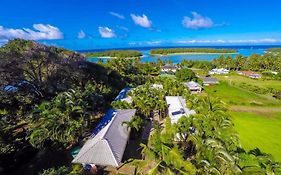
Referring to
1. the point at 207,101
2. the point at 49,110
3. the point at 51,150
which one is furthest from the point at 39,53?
the point at 207,101

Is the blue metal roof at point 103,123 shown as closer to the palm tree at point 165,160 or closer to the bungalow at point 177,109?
the bungalow at point 177,109

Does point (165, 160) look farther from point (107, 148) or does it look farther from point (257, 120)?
point (257, 120)

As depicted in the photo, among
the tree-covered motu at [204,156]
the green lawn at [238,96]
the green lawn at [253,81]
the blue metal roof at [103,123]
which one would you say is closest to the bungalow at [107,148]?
the blue metal roof at [103,123]

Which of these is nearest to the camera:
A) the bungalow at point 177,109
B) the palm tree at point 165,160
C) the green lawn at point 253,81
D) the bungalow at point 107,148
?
the palm tree at point 165,160

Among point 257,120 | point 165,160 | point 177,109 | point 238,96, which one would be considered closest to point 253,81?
point 238,96

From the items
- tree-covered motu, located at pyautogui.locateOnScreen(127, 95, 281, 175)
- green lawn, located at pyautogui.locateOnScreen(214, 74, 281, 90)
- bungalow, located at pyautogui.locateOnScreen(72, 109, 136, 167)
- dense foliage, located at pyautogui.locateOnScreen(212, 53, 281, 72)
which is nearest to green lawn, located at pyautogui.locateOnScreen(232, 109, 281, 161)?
tree-covered motu, located at pyautogui.locateOnScreen(127, 95, 281, 175)

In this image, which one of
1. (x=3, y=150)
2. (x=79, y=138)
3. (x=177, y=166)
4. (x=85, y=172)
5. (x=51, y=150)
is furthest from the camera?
(x=79, y=138)

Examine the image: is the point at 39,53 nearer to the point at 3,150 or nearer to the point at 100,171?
the point at 3,150

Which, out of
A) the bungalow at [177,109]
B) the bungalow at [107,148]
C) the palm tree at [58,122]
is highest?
the palm tree at [58,122]
